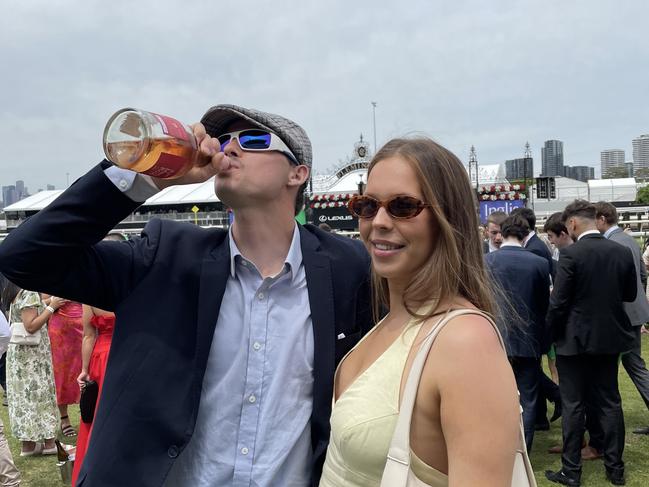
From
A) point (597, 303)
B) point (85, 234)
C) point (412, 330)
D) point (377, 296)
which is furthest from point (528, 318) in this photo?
point (85, 234)

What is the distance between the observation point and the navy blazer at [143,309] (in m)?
1.71

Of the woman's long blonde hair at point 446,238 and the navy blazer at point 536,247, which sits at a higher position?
the woman's long blonde hair at point 446,238

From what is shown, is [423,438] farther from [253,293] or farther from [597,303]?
[597,303]

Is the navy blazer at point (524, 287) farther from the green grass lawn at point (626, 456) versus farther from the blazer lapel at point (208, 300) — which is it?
the blazer lapel at point (208, 300)

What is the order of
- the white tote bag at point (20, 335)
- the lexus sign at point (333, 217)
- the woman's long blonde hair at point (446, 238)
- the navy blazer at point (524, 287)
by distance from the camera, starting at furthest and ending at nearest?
1. the lexus sign at point (333, 217)
2. the white tote bag at point (20, 335)
3. the navy blazer at point (524, 287)
4. the woman's long blonde hair at point (446, 238)

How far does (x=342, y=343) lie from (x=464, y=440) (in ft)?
2.65

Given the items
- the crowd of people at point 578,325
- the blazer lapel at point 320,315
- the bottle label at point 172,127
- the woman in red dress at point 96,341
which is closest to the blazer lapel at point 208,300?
the blazer lapel at point 320,315

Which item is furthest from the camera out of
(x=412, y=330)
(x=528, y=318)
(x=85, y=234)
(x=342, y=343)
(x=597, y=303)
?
(x=528, y=318)

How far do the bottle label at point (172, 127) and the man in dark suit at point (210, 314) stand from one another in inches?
3.5

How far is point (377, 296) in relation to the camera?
6.49 ft

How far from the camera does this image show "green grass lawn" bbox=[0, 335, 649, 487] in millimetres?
4895

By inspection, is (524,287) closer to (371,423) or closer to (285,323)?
(285,323)

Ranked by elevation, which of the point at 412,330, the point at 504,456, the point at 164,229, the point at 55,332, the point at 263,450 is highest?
the point at 164,229

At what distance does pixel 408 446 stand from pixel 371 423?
0.15 m
